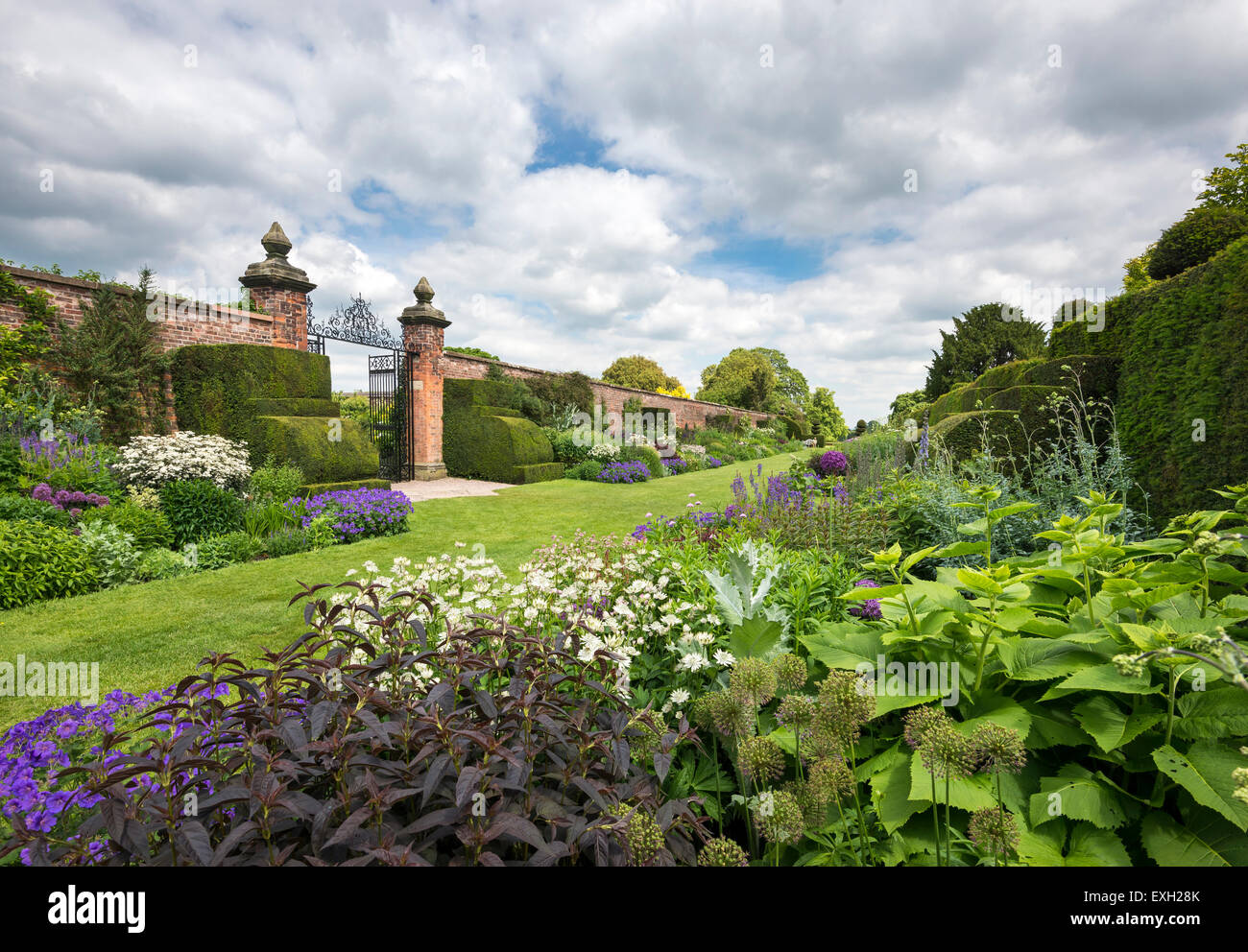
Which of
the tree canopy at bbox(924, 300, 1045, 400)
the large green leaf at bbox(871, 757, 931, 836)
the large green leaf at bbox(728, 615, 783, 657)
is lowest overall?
the large green leaf at bbox(871, 757, 931, 836)

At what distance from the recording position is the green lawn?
411 centimetres

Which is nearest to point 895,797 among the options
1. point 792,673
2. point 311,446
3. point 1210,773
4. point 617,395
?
point 792,673

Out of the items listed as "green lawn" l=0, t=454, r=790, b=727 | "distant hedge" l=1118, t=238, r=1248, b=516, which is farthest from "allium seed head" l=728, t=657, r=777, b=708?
"distant hedge" l=1118, t=238, r=1248, b=516

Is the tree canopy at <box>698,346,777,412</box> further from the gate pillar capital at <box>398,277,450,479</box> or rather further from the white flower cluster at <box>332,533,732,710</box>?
the white flower cluster at <box>332,533,732,710</box>

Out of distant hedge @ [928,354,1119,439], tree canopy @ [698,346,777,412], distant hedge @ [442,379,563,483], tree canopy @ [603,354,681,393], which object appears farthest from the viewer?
tree canopy @ [603,354,681,393]

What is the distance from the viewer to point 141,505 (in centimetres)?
720

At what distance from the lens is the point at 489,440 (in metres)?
14.8

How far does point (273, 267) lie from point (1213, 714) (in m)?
13.8

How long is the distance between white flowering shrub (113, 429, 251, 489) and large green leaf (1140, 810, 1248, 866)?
32.3ft

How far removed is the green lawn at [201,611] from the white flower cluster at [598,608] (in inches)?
38.7

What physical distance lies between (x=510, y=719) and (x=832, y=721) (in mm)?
842

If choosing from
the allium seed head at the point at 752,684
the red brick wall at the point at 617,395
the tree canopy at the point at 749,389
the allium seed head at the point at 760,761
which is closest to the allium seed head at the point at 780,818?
the allium seed head at the point at 760,761
